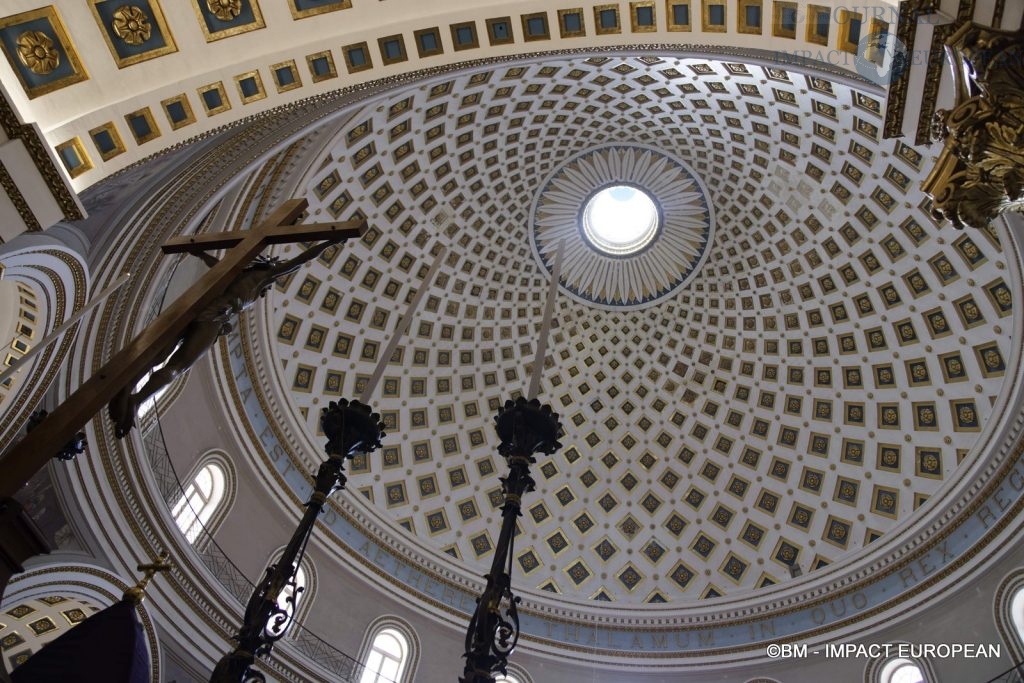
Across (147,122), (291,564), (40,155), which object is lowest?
(291,564)

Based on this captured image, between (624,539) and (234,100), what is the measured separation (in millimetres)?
19481

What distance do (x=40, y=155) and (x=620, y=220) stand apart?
72.5 feet

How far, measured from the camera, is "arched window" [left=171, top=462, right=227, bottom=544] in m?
14.3

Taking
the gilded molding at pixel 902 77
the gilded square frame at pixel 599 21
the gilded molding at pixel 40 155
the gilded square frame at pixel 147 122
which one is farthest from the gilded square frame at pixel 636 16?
the gilded molding at pixel 40 155

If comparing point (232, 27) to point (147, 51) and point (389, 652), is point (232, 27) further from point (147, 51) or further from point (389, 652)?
point (389, 652)

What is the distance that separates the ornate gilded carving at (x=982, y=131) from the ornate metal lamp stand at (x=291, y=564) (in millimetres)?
6000

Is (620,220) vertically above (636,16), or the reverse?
(620,220)

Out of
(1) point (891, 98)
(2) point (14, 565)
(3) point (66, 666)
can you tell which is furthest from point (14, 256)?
(1) point (891, 98)

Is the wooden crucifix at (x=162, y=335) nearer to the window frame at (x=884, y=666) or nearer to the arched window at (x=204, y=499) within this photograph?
the arched window at (x=204, y=499)

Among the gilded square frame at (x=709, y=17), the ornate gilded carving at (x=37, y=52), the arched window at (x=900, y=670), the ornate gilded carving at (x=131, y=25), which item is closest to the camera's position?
the ornate gilded carving at (x=37, y=52)

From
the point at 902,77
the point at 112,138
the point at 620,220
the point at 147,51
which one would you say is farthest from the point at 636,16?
the point at 620,220

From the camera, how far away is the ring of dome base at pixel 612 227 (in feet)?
80.7

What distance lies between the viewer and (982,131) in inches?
210

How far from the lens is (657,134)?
22.9 m
